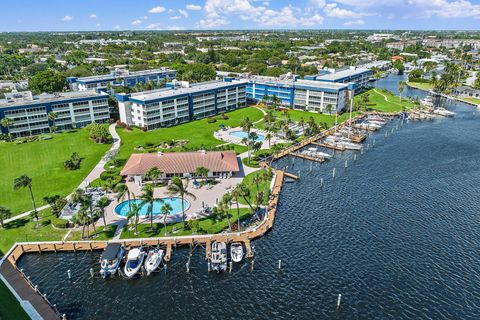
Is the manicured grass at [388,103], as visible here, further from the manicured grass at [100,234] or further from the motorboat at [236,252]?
the manicured grass at [100,234]

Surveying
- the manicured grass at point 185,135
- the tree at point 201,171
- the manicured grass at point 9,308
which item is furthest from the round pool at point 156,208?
the manicured grass at point 185,135

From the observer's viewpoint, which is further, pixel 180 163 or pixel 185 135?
pixel 185 135

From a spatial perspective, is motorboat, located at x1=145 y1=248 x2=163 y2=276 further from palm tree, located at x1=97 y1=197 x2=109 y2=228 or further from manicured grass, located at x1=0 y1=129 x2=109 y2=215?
manicured grass, located at x1=0 y1=129 x2=109 y2=215

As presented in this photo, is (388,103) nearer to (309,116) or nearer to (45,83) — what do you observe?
(309,116)

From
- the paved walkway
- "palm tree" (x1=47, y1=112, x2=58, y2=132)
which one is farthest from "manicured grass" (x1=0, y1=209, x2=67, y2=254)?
"palm tree" (x1=47, y1=112, x2=58, y2=132)

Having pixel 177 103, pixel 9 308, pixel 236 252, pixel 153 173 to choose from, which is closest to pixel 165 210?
pixel 236 252

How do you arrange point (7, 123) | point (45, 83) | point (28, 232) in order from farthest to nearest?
point (45, 83) < point (7, 123) < point (28, 232)
